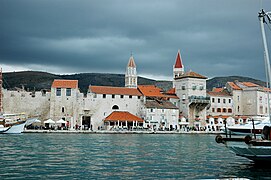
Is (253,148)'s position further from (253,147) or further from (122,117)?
(122,117)

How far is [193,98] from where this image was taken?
289ft

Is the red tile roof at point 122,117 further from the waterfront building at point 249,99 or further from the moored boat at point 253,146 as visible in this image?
the moored boat at point 253,146

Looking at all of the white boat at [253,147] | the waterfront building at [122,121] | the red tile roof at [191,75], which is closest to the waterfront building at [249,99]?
the red tile roof at [191,75]

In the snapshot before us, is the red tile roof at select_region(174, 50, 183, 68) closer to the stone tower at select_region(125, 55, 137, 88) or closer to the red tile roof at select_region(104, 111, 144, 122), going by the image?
the stone tower at select_region(125, 55, 137, 88)

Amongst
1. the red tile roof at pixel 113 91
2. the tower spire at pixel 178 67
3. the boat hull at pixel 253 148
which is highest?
the tower spire at pixel 178 67

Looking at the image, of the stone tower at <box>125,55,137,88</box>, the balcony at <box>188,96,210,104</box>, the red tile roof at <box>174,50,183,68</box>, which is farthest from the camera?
the red tile roof at <box>174,50,183,68</box>

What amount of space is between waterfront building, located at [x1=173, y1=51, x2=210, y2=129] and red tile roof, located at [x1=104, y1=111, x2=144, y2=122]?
13105mm

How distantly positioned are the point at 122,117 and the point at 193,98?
17995 mm

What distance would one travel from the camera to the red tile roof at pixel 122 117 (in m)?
78.9

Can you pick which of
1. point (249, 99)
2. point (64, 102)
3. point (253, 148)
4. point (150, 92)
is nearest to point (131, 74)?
point (150, 92)

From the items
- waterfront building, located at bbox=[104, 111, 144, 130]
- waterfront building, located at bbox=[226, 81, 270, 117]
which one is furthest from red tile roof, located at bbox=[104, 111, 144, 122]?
waterfront building, located at bbox=[226, 81, 270, 117]

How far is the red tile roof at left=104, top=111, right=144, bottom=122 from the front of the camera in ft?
259

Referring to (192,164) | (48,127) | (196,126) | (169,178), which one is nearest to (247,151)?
(192,164)

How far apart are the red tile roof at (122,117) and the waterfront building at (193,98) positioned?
13105 millimetres
